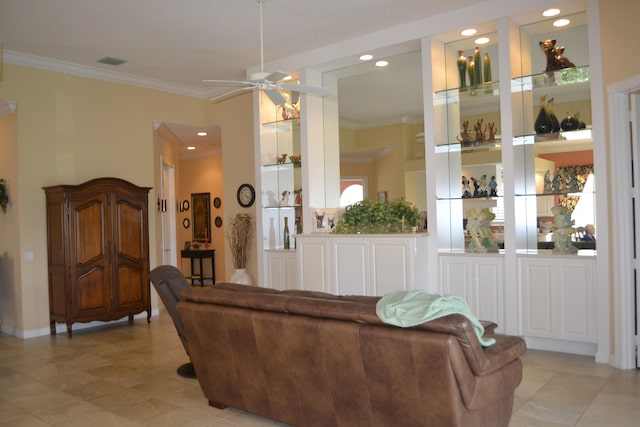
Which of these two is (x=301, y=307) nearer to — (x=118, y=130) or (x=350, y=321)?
(x=350, y=321)

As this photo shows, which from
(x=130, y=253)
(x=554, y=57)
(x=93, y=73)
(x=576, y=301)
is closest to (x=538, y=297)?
(x=576, y=301)

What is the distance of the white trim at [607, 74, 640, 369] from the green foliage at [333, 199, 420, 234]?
1.93m

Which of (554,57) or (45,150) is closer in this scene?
(554,57)

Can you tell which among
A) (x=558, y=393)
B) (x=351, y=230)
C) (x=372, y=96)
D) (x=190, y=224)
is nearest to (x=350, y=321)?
(x=558, y=393)

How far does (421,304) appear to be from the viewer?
2.68 meters

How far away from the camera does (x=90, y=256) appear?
6578mm

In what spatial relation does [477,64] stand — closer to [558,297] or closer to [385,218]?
[385,218]

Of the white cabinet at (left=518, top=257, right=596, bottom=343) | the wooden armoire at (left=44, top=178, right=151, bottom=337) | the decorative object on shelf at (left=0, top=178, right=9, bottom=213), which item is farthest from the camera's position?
the decorative object on shelf at (left=0, top=178, right=9, bottom=213)

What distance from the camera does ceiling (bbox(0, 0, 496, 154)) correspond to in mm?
5039

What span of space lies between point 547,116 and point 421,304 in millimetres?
3426

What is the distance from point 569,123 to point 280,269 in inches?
149

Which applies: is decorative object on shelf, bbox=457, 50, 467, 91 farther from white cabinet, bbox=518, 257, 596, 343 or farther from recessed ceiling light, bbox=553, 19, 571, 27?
white cabinet, bbox=518, 257, 596, 343

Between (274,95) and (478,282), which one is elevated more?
(274,95)

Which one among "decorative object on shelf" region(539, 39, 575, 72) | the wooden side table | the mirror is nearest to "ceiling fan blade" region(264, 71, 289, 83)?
the mirror
